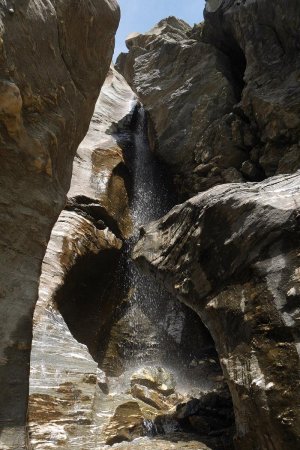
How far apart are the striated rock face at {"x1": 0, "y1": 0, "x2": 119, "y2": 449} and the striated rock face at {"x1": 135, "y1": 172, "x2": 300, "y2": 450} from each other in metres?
2.83

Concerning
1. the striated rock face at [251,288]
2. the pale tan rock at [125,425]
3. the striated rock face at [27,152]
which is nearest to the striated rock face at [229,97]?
the striated rock face at [251,288]

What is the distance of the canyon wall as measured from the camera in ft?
20.6

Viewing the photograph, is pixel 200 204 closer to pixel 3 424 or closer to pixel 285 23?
pixel 3 424

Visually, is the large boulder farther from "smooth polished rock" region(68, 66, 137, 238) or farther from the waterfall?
"smooth polished rock" region(68, 66, 137, 238)

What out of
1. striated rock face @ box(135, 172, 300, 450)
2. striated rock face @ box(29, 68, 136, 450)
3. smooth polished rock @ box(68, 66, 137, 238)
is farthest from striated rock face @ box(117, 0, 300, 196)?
striated rock face @ box(135, 172, 300, 450)

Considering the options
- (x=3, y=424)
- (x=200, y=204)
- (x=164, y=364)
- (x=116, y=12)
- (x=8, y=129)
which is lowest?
(x=3, y=424)

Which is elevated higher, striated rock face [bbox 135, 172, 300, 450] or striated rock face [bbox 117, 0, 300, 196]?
striated rock face [bbox 117, 0, 300, 196]

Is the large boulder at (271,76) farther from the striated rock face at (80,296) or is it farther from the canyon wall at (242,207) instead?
the striated rock face at (80,296)

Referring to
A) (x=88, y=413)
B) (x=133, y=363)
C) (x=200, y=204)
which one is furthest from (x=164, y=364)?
(x=200, y=204)

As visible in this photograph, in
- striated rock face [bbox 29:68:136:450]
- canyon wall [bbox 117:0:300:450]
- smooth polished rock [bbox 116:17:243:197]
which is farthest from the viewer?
smooth polished rock [bbox 116:17:243:197]

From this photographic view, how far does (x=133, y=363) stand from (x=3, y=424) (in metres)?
8.29

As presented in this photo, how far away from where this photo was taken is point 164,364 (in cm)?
1240

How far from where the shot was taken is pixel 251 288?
22.6 feet

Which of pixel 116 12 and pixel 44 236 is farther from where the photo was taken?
pixel 116 12
